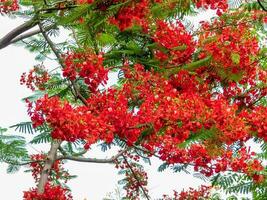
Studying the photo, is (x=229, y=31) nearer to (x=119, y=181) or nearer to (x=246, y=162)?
(x=246, y=162)

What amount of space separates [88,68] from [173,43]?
1.37m

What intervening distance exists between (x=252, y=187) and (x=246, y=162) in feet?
5.13

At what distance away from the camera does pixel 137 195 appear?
884 centimetres

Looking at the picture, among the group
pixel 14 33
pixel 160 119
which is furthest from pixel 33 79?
pixel 160 119

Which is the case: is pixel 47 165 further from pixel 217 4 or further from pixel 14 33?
pixel 217 4

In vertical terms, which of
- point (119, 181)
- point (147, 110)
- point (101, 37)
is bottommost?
point (147, 110)

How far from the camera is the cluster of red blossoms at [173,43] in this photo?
638 cm

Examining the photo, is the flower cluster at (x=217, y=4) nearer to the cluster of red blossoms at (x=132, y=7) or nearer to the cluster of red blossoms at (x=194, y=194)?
the cluster of red blossoms at (x=132, y=7)

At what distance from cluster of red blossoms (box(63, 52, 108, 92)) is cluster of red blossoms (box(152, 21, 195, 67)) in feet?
3.77

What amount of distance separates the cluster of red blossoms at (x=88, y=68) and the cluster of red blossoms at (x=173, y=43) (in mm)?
1148

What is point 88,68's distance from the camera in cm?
549

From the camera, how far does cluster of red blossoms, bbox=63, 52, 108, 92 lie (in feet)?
18.0

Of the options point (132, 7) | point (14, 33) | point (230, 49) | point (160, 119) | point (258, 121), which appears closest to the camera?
point (132, 7)

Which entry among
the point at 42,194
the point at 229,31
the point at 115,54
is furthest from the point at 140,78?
the point at 42,194
